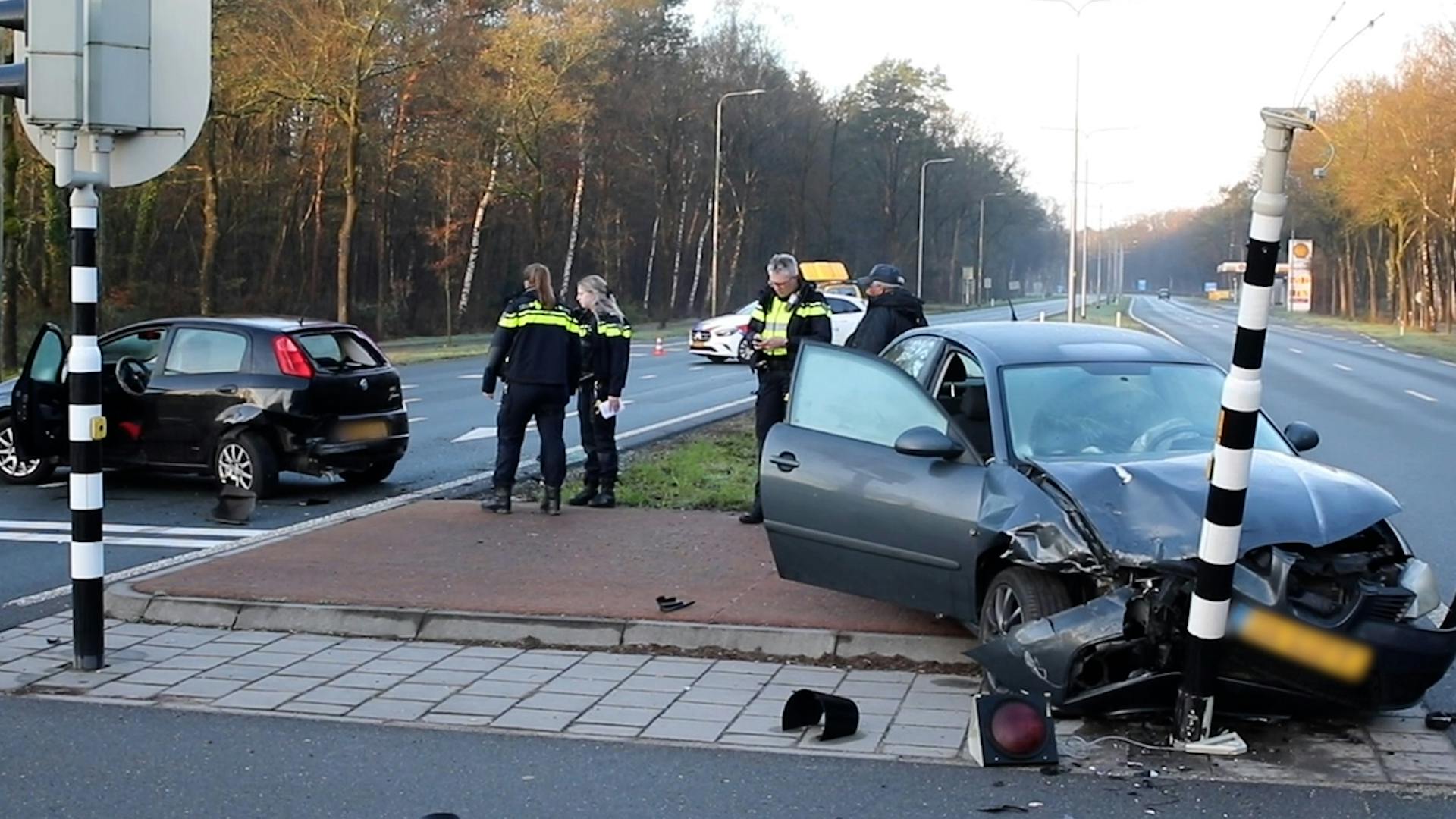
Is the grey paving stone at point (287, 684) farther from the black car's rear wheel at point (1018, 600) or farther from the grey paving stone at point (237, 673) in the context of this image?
the black car's rear wheel at point (1018, 600)

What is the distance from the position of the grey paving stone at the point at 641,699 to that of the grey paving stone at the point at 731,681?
211 mm

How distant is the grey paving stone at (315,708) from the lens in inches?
249

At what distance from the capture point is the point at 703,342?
35906mm

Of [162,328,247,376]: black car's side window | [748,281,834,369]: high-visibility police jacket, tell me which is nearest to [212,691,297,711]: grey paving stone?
[748,281,834,369]: high-visibility police jacket

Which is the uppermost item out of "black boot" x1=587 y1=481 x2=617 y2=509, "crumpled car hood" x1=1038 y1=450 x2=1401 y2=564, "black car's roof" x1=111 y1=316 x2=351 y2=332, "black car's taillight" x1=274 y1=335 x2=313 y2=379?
"black car's roof" x1=111 y1=316 x2=351 y2=332

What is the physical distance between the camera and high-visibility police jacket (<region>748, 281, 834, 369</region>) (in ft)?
35.4

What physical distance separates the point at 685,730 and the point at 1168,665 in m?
1.86

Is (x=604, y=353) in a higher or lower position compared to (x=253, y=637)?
higher

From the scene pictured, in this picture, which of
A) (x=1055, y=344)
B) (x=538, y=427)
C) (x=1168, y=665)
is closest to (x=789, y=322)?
(x=538, y=427)

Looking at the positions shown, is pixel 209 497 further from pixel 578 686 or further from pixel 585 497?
pixel 578 686

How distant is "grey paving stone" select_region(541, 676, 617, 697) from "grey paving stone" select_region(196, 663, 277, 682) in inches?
50.3

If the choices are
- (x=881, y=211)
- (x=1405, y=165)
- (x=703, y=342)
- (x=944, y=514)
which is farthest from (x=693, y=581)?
(x=881, y=211)

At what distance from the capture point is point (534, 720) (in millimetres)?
6238

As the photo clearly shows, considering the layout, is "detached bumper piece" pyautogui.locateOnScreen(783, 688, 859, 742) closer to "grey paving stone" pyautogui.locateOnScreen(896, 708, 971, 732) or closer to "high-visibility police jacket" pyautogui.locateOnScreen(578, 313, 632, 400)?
"grey paving stone" pyautogui.locateOnScreen(896, 708, 971, 732)
